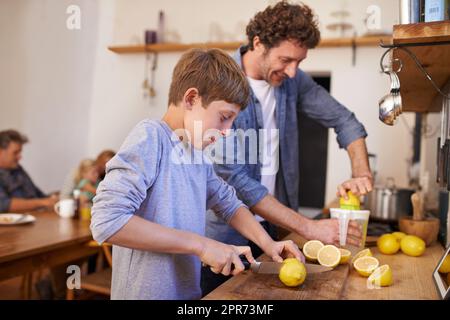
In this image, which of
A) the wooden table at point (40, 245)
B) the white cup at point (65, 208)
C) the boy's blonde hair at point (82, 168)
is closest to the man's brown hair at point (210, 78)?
the wooden table at point (40, 245)

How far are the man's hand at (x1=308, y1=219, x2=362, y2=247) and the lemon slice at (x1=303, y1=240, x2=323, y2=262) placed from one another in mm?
85

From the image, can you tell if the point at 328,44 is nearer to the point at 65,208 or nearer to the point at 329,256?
the point at 65,208

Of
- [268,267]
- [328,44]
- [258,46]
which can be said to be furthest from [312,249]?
[328,44]

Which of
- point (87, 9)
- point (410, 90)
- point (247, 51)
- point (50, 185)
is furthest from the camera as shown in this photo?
point (50, 185)

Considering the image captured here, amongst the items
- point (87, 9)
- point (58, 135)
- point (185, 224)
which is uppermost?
point (87, 9)

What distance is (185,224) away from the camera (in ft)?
2.63

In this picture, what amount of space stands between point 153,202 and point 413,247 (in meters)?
0.65

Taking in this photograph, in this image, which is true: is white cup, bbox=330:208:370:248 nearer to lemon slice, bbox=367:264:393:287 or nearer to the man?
the man

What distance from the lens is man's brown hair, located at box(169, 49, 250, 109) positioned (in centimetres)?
78

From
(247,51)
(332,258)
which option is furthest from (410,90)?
(332,258)

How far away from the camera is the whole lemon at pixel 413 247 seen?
107cm
